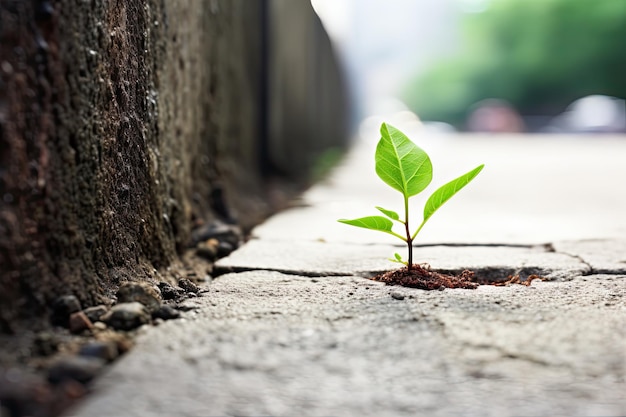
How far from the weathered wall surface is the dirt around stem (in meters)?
0.45

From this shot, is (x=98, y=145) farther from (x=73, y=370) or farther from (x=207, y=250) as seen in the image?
(x=207, y=250)

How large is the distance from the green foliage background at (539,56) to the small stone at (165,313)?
24509 millimetres

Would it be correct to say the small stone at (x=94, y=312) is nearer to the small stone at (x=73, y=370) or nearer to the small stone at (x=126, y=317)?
the small stone at (x=126, y=317)

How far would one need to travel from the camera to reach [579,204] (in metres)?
2.86

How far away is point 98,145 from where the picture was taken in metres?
1.11

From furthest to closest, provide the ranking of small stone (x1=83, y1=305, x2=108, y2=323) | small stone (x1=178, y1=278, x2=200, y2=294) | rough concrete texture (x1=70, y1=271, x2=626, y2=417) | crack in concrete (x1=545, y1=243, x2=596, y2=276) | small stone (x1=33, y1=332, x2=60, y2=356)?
crack in concrete (x1=545, y1=243, x2=596, y2=276)
small stone (x1=178, y1=278, x2=200, y2=294)
small stone (x1=83, y1=305, x2=108, y2=323)
small stone (x1=33, y1=332, x2=60, y2=356)
rough concrete texture (x1=70, y1=271, x2=626, y2=417)

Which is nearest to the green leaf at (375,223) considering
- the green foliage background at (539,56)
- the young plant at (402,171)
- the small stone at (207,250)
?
the young plant at (402,171)

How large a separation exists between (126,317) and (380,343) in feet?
1.21

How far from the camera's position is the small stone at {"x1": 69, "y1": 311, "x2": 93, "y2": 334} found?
958mm

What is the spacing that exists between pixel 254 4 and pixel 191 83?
1.28m

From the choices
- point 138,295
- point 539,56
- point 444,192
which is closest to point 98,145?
point 138,295

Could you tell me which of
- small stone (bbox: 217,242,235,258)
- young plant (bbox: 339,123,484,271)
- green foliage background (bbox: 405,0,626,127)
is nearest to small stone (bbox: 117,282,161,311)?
young plant (bbox: 339,123,484,271)

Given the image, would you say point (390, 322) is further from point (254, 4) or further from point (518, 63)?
point (518, 63)

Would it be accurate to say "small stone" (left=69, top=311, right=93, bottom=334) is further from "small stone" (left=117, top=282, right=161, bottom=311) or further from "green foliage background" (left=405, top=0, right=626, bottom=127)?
"green foliage background" (left=405, top=0, right=626, bottom=127)
